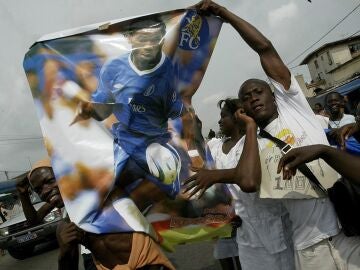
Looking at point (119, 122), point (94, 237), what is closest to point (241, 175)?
point (119, 122)

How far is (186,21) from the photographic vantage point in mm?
2479

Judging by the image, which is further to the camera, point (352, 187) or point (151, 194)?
point (151, 194)

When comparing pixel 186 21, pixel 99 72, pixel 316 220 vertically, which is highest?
pixel 186 21

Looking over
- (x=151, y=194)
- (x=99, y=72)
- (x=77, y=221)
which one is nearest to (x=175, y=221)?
(x=151, y=194)

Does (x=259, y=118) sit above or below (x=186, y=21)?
below

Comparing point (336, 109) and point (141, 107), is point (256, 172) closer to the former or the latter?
point (141, 107)

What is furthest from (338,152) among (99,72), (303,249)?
(99,72)

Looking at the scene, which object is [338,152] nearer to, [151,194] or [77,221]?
[151,194]

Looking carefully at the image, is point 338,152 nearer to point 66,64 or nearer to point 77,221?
point 77,221

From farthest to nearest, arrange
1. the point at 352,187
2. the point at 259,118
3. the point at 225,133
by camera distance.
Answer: the point at 225,133 → the point at 259,118 → the point at 352,187

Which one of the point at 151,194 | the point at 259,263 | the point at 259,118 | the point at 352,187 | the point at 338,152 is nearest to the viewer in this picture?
the point at 338,152

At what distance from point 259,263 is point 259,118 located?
1.06 metres

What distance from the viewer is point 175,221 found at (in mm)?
2271

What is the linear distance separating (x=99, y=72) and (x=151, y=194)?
2.31ft
